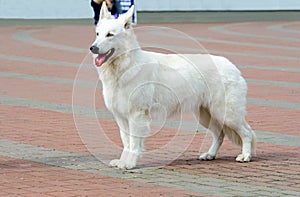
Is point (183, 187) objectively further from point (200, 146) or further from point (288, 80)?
point (288, 80)

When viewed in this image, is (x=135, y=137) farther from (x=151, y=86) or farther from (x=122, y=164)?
(x=151, y=86)

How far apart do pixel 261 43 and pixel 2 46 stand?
7267 millimetres

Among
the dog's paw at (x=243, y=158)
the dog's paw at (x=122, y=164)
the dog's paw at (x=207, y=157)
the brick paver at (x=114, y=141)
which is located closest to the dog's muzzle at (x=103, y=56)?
the brick paver at (x=114, y=141)

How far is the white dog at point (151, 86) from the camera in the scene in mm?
8617

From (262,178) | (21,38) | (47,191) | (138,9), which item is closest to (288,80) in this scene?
(262,178)

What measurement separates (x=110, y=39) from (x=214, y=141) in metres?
1.84

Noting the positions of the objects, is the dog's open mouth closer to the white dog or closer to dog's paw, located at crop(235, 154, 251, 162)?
the white dog

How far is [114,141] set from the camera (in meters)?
10.3

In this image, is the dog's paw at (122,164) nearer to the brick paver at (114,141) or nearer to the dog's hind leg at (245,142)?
the brick paver at (114,141)

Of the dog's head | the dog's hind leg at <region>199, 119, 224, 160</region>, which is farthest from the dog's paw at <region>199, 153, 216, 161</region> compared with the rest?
the dog's head

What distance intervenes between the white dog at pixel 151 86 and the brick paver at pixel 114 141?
11.8 inches

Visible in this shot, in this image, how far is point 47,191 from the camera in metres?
7.66

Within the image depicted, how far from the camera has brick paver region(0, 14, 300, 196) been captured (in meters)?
7.93

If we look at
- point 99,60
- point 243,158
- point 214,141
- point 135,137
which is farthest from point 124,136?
point 243,158
